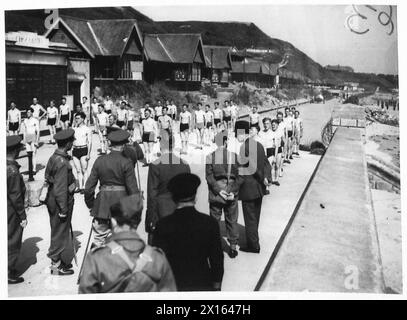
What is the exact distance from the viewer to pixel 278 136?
890cm

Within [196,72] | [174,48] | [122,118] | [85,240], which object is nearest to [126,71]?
[174,48]

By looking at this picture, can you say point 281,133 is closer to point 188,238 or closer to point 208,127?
point 208,127

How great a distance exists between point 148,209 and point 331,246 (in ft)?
8.12

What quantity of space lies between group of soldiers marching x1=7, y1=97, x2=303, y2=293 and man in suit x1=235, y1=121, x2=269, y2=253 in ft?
0.04

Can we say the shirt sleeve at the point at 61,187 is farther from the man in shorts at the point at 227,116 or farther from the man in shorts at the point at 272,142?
A: the man in shorts at the point at 227,116

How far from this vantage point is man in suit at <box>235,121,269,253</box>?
198 inches

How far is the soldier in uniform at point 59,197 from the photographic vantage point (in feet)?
14.6

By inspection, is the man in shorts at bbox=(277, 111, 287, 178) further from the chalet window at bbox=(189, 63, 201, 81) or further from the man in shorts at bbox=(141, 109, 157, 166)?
the chalet window at bbox=(189, 63, 201, 81)

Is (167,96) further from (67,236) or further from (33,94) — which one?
(67,236)

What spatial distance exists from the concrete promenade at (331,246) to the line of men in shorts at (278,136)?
3.23ft

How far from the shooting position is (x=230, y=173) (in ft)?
15.9

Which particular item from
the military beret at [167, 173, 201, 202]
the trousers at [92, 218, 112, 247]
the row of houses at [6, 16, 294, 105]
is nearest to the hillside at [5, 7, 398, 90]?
the row of houses at [6, 16, 294, 105]
